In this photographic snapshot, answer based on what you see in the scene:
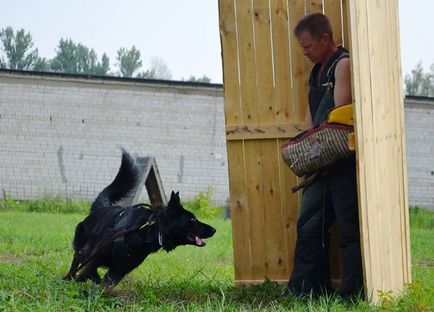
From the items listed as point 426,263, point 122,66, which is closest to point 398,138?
point 426,263

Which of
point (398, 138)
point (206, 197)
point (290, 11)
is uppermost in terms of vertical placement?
point (290, 11)

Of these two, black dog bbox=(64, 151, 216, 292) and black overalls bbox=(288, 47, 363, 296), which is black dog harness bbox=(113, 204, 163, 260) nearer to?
black dog bbox=(64, 151, 216, 292)

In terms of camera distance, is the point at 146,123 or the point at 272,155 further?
the point at 146,123

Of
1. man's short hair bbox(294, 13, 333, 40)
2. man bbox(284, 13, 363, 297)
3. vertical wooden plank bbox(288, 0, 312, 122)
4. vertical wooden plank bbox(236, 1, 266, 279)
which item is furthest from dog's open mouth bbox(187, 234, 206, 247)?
man's short hair bbox(294, 13, 333, 40)

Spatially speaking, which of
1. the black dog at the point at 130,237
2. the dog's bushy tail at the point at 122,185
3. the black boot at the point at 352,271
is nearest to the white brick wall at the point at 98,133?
the dog's bushy tail at the point at 122,185

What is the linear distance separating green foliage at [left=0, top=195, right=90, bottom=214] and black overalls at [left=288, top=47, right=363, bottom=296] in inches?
541

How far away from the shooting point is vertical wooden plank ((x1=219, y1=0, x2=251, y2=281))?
667 centimetres

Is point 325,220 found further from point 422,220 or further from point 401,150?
point 422,220

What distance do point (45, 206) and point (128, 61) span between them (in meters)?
24.1

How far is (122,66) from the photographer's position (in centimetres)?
4428

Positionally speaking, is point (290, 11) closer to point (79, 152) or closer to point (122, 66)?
point (79, 152)

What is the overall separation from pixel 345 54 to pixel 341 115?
0.53 meters

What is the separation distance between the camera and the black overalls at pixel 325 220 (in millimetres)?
5762

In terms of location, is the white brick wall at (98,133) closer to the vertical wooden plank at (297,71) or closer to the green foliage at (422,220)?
the green foliage at (422,220)
